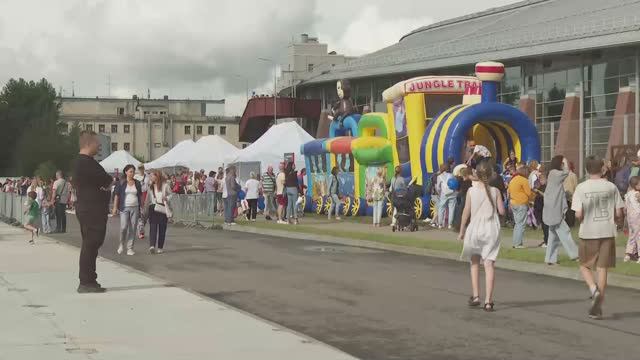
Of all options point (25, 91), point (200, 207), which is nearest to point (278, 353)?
point (200, 207)

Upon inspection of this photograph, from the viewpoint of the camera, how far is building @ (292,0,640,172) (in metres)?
42.5

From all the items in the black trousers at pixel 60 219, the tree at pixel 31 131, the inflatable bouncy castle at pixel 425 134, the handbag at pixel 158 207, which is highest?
the tree at pixel 31 131

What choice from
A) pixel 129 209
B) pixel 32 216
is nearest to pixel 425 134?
pixel 32 216

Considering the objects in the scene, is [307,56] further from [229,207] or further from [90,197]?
[90,197]

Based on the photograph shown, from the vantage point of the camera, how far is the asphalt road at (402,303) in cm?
860

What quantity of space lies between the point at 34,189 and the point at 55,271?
12.9 m

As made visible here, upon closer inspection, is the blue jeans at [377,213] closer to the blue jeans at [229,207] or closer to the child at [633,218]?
the blue jeans at [229,207]

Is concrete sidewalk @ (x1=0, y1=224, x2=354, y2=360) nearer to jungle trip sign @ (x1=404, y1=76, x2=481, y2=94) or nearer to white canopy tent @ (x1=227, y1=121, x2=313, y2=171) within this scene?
jungle trip sign @ (x1=404, y1=76, x2=481, y2=94)

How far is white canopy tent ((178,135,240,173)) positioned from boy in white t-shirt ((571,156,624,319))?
34.0 metres

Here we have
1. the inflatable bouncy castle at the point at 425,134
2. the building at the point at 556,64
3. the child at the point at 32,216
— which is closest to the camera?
the child at the point at 32,216

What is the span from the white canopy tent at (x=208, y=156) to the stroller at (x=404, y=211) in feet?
65.2

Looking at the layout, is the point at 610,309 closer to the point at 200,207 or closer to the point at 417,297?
the point at 417,297

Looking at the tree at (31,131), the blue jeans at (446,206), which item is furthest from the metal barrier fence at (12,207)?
the tree at (31,131)

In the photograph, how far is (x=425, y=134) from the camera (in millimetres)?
27484
